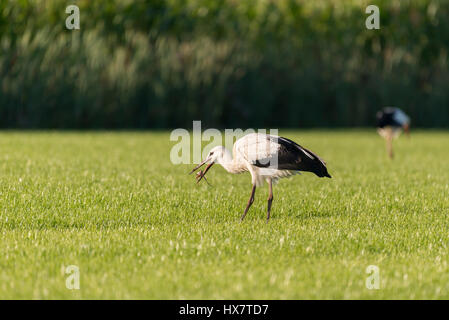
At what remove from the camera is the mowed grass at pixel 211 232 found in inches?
219

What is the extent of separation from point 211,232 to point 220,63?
Answer: 1662cm

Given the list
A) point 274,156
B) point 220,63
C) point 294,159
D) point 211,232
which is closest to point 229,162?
point 274,156

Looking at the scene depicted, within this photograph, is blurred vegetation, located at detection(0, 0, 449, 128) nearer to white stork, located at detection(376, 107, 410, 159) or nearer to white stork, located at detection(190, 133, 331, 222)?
white stork, located at detection(376, 107, 410, 159)

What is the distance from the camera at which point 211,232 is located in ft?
24.6

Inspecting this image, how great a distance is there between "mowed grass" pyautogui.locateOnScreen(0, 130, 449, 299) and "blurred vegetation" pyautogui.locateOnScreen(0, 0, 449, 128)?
26.6 ft

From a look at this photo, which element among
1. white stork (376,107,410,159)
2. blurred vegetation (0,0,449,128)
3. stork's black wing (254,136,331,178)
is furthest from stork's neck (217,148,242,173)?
blurred vegetation (0,0,449,128)

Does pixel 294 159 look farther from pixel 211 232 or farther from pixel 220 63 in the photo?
pixel 220 63

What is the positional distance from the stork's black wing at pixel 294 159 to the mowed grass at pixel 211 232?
0.73 metres

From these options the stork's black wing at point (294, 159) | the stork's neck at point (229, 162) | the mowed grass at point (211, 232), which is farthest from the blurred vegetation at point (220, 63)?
the stork's black wing at point (294, 159)

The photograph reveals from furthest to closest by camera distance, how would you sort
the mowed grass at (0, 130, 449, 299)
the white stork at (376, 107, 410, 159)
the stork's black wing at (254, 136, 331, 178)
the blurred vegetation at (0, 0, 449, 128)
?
the blurred vegetation at (0, 0, 449, 128) < the white stork at (376, 107, 410, 159) < the stork's black wing at (254, 136, 331, 178) < the mowed grass at (0, 130, 449, 299)

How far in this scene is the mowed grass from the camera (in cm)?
557

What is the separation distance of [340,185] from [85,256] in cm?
598

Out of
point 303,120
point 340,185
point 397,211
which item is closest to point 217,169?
point 340,185

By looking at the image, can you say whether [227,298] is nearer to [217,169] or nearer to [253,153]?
[253,153]
